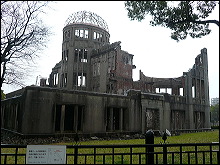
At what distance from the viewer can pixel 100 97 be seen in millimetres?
17516

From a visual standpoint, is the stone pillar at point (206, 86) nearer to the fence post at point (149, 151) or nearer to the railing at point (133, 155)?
the railing at point (133, 155)

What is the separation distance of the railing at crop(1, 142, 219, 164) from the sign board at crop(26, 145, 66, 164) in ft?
0.92

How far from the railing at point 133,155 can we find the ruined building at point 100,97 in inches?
215

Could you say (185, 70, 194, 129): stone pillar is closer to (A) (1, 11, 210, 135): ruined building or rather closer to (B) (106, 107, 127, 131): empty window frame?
(A) (1, 11, 210, 135): ruined building

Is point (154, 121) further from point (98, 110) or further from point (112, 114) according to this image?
point (98, 110)

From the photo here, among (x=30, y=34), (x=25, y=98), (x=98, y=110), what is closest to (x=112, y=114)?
(x=98, y=110)

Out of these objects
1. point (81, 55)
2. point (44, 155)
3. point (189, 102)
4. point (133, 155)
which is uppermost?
point (81, 55)

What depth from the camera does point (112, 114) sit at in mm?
18031

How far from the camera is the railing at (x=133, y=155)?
4238 millimetres

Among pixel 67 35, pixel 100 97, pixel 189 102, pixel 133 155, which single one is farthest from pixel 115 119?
pixel 67 35

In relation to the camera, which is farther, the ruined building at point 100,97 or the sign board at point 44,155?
the ruined building at point 100,97

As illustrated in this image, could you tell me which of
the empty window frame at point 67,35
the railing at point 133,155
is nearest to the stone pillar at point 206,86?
the empty window frame at point 67,35

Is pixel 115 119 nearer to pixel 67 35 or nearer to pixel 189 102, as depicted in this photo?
pixel 189 102

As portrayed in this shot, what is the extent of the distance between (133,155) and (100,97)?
8553 millimetres
